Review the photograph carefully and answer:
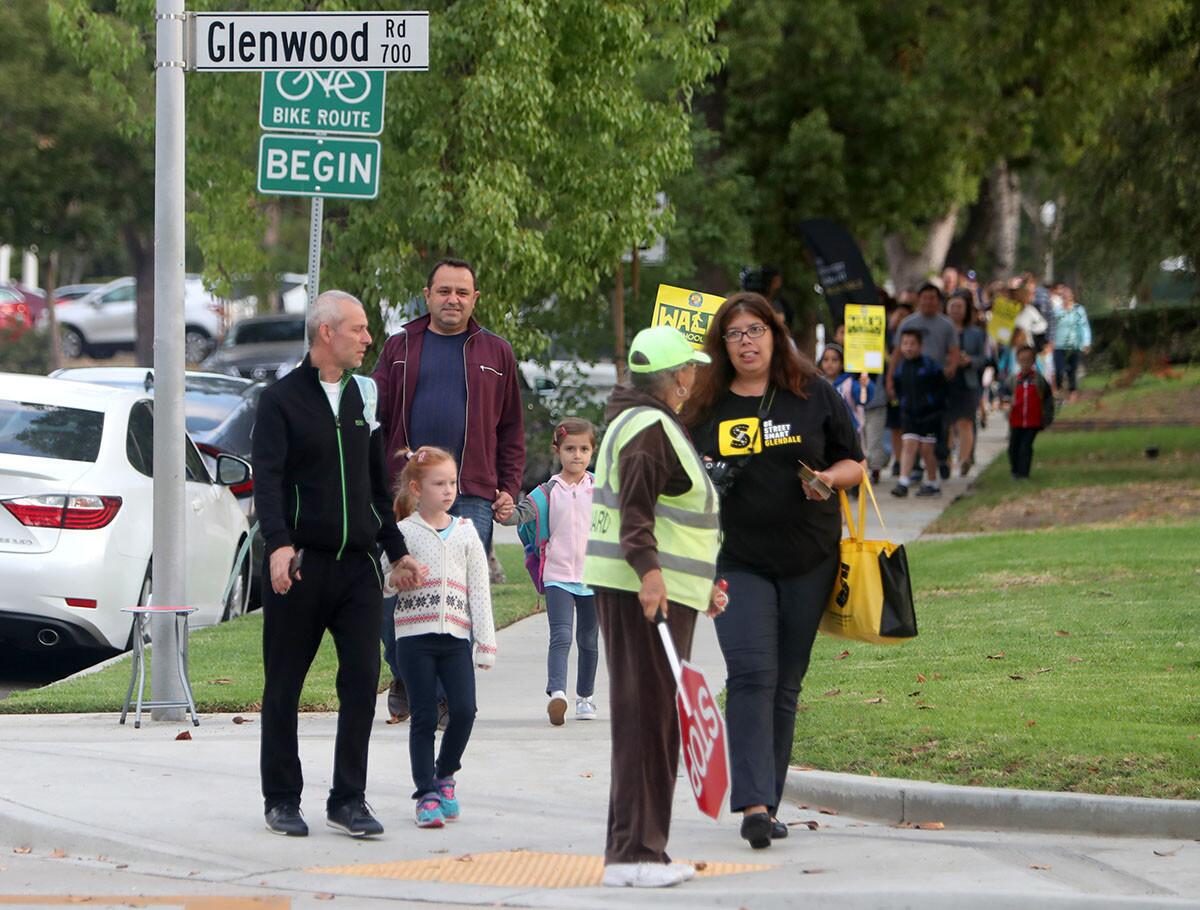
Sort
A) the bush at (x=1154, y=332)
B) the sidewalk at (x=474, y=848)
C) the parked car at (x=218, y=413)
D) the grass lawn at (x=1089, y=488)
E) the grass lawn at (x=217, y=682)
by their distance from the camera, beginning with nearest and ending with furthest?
the sidewalk at (x=474, y=848), the grass lawn at (x=217, y=682), the parked car at (x=218, y=413), the grass lawn at (x=1089, y=488), the bush at (x=1154, y=332)

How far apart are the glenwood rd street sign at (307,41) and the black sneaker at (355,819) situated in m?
3.72

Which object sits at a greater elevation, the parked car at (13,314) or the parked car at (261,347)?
the parked car at (13,314)

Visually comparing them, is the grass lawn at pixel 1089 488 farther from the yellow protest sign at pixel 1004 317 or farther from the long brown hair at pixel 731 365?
the long brown hair at pixel 731 365

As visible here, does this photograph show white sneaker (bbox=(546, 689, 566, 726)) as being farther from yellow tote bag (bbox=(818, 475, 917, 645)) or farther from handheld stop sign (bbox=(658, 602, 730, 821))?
handheld stop sign (bbox=(658, 602, 730, 821))

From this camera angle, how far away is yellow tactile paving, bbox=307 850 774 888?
6371 mm

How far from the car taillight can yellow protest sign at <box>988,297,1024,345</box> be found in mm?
20739

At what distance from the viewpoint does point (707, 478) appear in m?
6.34

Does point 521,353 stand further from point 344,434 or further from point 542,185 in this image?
point 344,434

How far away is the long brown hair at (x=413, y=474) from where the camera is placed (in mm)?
7277

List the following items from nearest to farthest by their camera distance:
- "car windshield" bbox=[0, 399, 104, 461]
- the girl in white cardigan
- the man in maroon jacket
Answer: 1. the girl in white cardigan
2. the man in maroon jacket
3. "car windshield" bbox=[0, 399, 104, 461]

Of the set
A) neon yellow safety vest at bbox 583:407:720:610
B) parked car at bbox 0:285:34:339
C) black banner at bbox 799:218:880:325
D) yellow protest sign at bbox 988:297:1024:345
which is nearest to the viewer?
neon yellow safety vest at bbox 583:407:720:610

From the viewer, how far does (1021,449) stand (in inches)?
843

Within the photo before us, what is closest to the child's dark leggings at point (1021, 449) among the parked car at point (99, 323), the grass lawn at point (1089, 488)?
the grass lawn at point (1089, 488)

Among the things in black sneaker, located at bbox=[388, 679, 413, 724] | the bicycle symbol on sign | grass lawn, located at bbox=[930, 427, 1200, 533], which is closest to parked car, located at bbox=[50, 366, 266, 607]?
the bicycle symbol on sign
